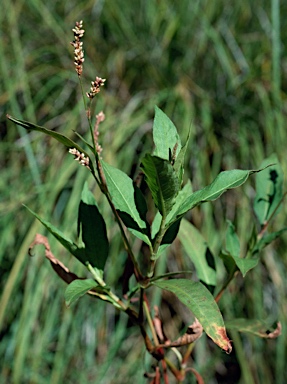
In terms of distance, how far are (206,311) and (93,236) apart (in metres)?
0.13

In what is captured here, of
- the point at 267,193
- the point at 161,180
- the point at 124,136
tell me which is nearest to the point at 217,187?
the point at 161,180

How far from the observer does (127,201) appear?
45 centimetres

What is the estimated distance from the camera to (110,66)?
176 cm

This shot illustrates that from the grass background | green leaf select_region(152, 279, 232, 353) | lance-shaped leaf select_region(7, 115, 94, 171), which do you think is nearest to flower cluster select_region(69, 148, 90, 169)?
lance-shaped leaf select_region(7, 115, 94, 171)

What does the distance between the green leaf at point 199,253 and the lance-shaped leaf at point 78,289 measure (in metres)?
0.14

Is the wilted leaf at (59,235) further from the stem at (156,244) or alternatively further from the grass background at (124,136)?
the grass background at (124,136)

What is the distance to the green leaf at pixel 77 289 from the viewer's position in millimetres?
399

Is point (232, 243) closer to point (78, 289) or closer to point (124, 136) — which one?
point (78, 289)

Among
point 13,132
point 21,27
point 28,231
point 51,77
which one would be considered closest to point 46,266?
point 28,231

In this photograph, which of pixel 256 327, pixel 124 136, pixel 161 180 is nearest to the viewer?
pixel 161 180

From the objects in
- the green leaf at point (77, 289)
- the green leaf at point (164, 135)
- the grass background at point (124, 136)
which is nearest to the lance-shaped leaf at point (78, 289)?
the green leaf at point (77, 289)

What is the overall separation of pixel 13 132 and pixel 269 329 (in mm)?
1282

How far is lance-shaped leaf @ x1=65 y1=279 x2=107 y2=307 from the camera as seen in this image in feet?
1.31

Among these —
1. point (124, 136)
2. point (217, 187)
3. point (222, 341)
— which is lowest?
point (222, 341)
